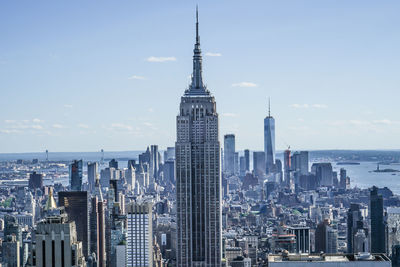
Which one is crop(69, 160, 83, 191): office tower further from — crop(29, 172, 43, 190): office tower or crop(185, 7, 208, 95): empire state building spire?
crop(185, 7, 208, 95): empire state building spire

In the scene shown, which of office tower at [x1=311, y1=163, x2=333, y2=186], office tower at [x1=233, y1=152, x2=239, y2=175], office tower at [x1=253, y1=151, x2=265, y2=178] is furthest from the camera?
office tower at [x1=253, y1=151, x2=265, y2=178]

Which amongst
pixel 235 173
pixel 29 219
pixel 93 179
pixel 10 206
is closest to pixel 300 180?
pixel 235 173

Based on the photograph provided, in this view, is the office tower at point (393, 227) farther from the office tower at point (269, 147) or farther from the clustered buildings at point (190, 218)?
the office tower at point (269, 147)

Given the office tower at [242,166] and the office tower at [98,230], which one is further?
the office tower at [242,166]

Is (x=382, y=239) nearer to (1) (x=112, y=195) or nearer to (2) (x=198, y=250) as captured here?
(2) (x=198, y=250)

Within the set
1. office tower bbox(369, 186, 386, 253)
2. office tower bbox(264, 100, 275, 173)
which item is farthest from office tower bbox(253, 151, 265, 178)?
office tower bbox(369, 186, 386, 253)

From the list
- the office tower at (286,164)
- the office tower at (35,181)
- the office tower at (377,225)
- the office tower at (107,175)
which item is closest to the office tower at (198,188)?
the office tower at (377,225)

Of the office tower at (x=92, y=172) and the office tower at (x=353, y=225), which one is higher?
the office tower at (x=92, y=172)
